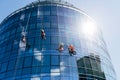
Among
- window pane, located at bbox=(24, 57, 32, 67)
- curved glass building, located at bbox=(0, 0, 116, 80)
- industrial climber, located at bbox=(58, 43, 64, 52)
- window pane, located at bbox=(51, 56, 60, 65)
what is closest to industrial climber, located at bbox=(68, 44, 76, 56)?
curved glass building, located at bbox=(0, 0, 116, 80)

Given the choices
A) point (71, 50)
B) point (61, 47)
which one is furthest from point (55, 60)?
point (71, 50)

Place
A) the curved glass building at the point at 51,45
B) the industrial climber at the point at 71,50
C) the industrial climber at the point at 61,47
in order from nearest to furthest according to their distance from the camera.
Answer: the industrial climber at the point at 71,50 < the curved glass building at the point at 51,45 < the industrial climber at the point at 61,47

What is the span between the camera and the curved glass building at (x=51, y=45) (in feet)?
136

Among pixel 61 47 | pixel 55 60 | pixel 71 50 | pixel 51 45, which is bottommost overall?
pixel 55 60

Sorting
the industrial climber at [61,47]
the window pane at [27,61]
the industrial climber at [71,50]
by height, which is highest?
the industrial climber at [61,47]

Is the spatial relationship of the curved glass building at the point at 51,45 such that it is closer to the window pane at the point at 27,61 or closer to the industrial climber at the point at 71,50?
the window pane at the point at 27,61

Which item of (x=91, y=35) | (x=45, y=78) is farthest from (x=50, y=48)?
(x=91, y=35)

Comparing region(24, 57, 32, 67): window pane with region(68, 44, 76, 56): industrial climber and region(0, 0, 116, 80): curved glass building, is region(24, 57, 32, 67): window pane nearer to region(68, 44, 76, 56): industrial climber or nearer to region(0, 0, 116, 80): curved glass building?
region(0, 0, 116, 80): curved glass building

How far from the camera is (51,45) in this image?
44031 millimetres

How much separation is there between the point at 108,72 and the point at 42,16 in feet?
59.6

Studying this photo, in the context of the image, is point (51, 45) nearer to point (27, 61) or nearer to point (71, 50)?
point (71, 50)

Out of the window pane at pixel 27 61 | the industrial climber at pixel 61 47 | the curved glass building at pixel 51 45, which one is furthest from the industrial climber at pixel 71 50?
the window pane at pixel 27 61

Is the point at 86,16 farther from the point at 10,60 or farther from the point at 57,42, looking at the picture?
the point at 10,60

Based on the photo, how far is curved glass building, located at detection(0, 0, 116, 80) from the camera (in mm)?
41438
